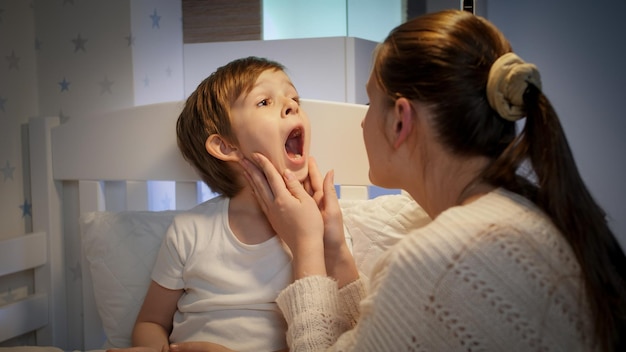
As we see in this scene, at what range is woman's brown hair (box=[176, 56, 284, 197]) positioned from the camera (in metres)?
1.26

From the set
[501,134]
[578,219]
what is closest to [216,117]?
[501,134]

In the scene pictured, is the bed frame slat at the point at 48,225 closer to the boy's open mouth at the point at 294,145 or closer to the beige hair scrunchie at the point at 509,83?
the boy's open mouth at the point at 294,145

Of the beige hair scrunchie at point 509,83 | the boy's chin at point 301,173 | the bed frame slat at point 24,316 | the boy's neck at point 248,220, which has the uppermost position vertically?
the beige hair scrunchie at point 509,83

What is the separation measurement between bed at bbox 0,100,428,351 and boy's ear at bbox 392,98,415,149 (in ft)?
1.19

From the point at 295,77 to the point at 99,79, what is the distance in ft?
1.84

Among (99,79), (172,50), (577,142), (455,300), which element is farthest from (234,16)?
(455,300)

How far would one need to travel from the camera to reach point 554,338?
2.43ft

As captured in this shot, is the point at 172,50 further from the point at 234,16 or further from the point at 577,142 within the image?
the point at 577,142

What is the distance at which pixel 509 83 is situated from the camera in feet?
2.64

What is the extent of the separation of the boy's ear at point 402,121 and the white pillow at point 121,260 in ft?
2.25

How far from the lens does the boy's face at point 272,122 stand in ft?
4.02

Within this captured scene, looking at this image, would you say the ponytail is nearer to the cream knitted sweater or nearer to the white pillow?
the cream knitted sweater

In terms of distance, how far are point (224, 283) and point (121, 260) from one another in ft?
1.03

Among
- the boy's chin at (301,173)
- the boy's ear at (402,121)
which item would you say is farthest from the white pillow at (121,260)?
the boy's ear at (402,121)
